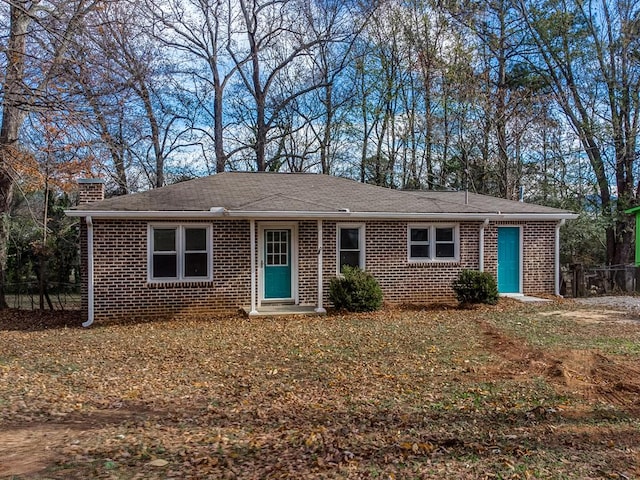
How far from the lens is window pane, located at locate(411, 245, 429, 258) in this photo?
41.6ft

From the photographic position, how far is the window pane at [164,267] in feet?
36.4

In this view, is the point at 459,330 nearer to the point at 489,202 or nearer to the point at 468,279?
the point at 468,279

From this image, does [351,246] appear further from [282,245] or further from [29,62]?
[29,62]

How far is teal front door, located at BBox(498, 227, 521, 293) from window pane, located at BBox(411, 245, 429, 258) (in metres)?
2.19

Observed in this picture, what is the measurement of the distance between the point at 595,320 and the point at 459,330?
331 cm

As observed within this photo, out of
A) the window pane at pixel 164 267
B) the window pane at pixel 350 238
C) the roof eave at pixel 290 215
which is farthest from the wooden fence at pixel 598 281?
the window pane at pixel 164 267

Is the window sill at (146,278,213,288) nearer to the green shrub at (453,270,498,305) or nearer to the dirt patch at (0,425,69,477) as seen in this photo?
the green shrub at (453,270,498,305)

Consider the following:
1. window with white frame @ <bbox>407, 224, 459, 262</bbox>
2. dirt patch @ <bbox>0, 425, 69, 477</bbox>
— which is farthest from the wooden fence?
dirt patch @ <bbox>0, 425, 69, 477</bbox>

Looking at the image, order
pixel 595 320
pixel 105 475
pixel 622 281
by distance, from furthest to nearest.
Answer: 1. pixel 622 281
2. pixel 595 320
3. pixel 105 475

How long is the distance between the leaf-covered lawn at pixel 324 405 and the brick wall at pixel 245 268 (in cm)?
201

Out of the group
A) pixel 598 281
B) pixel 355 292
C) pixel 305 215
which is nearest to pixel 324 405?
pixel 355 292

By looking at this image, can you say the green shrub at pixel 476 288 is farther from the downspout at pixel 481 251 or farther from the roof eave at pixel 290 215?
the roof eave at pixel 290 215

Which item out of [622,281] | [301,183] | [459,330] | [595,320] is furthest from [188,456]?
[622,281]

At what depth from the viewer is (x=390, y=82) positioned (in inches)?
936
